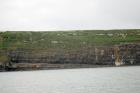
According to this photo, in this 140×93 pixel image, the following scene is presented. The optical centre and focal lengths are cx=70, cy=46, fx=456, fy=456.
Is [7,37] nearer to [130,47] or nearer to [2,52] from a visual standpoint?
[2,52]

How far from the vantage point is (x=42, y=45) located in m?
152

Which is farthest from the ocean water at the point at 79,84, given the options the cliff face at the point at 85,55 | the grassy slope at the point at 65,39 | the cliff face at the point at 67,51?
the grassy slope at the point at 65,39

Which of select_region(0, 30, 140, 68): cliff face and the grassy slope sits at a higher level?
the grassy slope

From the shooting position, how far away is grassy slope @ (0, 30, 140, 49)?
151375mm

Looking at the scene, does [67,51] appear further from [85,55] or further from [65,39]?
[65,39]

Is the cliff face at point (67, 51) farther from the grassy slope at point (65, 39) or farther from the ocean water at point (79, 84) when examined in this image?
the ocean water at point (79, 84)

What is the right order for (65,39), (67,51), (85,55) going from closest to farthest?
1. (85,55)
2. (67,51)
3. (65,39)

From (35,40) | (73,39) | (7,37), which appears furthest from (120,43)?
(7,37)

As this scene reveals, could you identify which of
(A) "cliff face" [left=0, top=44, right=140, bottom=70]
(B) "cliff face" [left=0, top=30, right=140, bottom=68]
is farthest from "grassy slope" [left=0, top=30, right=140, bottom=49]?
(A) "cliff face" [left=0, top=44, right=140, bottom=70]

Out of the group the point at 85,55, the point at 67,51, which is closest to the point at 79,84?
the point at 85,55

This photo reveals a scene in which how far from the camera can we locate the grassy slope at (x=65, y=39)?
151 m

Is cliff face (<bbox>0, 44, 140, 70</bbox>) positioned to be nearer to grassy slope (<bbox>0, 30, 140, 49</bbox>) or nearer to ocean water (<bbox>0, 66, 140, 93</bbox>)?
grassy slope (<bbox>0, 30, 140, 49</bbox>)

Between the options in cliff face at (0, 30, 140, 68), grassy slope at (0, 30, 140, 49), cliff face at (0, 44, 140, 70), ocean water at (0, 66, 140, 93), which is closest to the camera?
ocean water at (0, 66, 140, 93)

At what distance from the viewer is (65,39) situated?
15888cm
